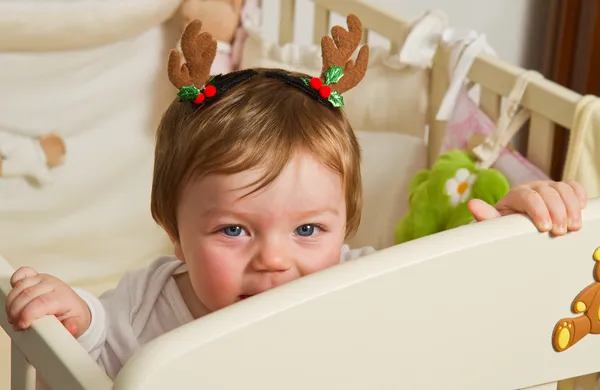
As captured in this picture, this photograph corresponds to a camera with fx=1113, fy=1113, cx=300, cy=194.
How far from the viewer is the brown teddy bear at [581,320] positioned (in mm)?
957

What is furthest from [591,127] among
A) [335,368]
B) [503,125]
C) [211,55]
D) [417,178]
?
[335,368]

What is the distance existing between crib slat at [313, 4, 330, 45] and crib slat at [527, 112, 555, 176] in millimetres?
512

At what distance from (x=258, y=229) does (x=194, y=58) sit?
19 centimetres

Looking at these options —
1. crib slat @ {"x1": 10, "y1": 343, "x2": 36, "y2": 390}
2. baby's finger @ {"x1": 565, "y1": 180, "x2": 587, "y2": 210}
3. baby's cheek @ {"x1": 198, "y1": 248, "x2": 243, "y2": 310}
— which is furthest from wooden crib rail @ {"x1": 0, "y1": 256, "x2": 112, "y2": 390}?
baby's finger @ {"x1": 565, "y1": 180, "x2": 587, "y2": 210}

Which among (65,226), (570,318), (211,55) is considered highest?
(211,55)

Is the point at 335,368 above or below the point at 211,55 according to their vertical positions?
below

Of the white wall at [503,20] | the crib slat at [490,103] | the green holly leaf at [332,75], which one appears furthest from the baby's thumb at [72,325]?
the white wall at [503,20]

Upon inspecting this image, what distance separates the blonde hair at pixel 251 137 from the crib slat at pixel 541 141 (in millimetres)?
387

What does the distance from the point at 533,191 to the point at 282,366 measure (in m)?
0.31

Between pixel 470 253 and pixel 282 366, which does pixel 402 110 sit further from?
pixel 282 366

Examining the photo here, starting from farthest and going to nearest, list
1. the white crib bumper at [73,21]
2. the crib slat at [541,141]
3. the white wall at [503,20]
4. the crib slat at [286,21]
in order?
the white wall at [503,20]
the crib slat at [286,21]
the white crib bumper at [73,21]
the crib slat at [541,141]

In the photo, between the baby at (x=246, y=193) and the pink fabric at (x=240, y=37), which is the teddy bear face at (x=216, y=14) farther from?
the baby at (x=246, y=193)

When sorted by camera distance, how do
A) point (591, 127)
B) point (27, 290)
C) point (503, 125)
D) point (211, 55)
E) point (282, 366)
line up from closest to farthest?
point (282, 366)
point (27, 290)
point (211, 55)
point (591, 127)
point (503, 125)

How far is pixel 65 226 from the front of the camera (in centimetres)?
177
